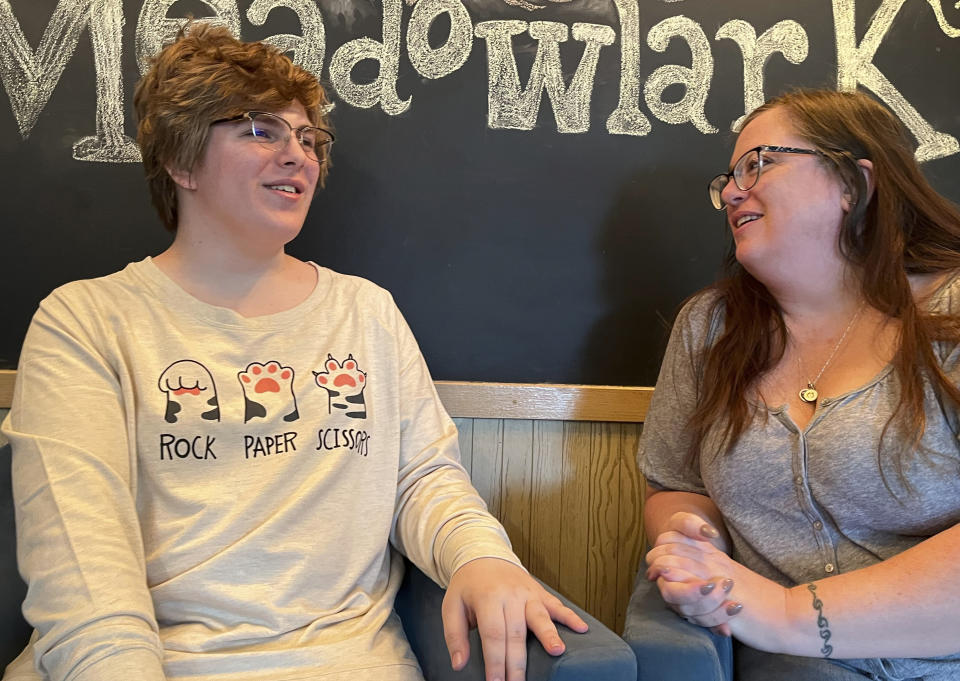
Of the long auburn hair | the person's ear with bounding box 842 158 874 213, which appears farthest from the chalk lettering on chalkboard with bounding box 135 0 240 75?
the person's ear with bounding box 842 158 874 213

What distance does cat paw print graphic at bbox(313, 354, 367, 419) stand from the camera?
1457 mm

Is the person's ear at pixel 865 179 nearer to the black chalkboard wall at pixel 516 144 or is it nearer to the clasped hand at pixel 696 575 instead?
the black chalkboard wall at pixel 516 144

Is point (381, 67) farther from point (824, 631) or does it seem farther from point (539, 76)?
point (824, 631)

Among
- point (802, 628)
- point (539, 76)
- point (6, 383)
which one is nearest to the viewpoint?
point (802, 628)

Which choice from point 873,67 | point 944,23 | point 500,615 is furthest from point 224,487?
point 944,23

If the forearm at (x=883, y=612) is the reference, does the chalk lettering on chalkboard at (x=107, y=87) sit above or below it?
above

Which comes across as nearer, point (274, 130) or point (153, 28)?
point (274, 130)

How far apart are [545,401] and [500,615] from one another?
0.86 metres

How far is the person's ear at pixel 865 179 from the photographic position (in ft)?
4.85

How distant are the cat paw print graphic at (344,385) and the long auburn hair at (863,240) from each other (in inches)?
25.7

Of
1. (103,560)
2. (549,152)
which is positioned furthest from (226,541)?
(549,152)

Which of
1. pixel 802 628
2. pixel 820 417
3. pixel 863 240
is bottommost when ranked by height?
pixel 802 628

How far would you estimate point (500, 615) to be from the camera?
1.11m

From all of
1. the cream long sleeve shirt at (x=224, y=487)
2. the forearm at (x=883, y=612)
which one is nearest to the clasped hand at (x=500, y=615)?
the cream long sleeve shirt at (x=224, y=487)
